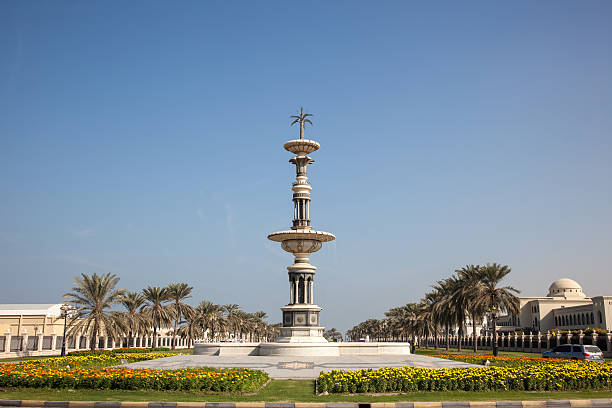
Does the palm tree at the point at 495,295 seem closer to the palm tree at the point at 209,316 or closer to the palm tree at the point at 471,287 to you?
the palm tree at the point at 471,287

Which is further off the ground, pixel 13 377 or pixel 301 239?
pixel 301 239

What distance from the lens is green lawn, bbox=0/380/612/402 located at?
1505cm

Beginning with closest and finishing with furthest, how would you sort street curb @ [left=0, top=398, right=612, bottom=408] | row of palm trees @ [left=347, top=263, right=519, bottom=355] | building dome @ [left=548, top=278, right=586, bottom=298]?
street curb @ [left=0, top=398, right=612, bottom=408]
row of palm trees @ [left=347, top=263, right=519, bottom=355]
building dome @ [left=548, top=278, right=586, bottom=298]

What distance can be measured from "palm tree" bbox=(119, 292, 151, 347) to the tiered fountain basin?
13.7 m

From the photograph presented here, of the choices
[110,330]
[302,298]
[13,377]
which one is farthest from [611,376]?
[110,330]

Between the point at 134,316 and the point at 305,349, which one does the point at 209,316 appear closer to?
the point at 134,316

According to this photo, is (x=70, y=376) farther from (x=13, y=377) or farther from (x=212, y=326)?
(x=212, y=326)

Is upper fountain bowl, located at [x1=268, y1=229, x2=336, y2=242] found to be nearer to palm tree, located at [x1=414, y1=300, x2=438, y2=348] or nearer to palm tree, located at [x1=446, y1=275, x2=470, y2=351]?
palm tree, located at [x1=446, y1=275, x2=470, y2=351]

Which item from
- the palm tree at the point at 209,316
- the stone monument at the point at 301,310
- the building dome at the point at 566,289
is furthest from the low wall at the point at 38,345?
the building dome at the point at 566,289

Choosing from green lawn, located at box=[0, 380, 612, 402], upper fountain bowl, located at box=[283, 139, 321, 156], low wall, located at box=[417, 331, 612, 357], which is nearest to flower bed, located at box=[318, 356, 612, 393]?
green lawn, located at box=[0, 380, 612, 402]

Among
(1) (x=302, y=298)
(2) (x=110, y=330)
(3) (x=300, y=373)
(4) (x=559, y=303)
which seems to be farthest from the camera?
(4) (x=559, y=303)

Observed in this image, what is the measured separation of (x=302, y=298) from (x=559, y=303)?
8133cm

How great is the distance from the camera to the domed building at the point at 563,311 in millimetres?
82062

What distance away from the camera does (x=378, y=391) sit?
16.5 meters
